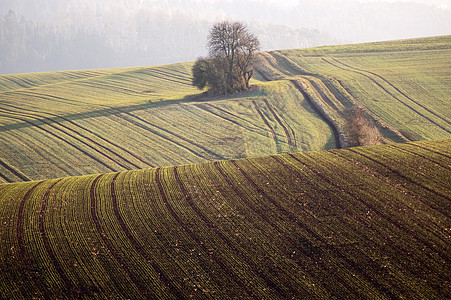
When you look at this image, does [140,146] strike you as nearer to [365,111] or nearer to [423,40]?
[365,111]

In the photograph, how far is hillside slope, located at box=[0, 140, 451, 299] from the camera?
1833 centimetres

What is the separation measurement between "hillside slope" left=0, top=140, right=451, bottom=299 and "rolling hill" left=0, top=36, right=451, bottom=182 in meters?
14.4

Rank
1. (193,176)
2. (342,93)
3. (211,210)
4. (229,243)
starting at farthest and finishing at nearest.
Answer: (342,93), (193,176), (211,210), (229,243)

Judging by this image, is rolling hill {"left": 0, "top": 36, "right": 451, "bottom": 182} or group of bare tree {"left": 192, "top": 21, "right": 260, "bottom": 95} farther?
group of bare tree {"left": 192, "top": 21, "right": 260, "bottom": 95}

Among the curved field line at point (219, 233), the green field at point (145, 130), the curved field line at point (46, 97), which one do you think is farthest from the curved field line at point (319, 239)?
the curved field line at point (46, 97)

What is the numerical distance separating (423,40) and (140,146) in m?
67.1

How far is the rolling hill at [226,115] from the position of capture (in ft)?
145

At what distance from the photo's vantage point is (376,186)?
85.9 feet

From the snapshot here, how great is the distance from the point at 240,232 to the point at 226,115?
113ft

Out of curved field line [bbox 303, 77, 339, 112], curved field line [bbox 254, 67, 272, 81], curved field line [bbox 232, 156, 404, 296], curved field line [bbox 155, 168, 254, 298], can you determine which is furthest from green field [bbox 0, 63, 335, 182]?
curved field line [bbox 232, 156, 404, 296]

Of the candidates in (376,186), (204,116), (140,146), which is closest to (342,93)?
(204,116)

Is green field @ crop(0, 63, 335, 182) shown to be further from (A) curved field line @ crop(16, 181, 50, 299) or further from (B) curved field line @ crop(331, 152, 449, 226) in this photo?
(A) curved field line @ crop(16, 181, 50, 299)

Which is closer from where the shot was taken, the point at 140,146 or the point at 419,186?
the point at 419,186

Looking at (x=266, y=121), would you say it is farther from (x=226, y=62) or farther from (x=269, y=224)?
(x=269, y=224)
